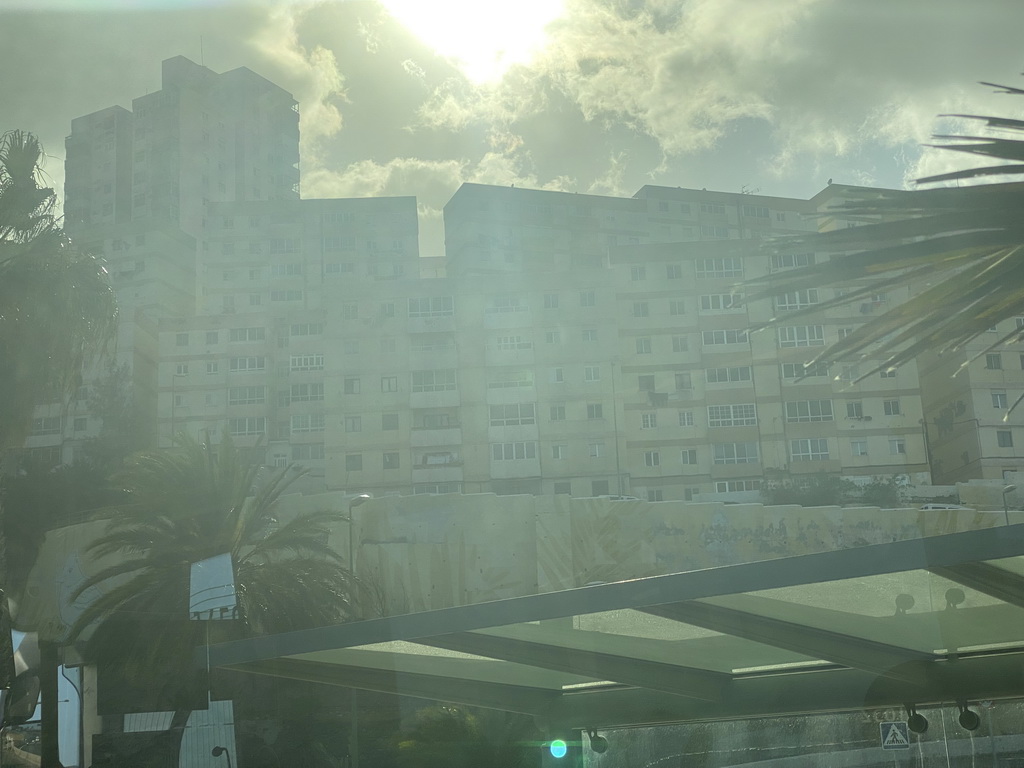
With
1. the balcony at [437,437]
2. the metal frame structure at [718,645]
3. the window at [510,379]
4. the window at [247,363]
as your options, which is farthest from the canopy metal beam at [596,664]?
the window at [247,363]

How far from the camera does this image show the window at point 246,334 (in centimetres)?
7894

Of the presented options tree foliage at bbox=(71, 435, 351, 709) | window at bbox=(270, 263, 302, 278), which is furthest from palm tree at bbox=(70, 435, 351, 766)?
window at bbox=(270, 263, 302, 278)

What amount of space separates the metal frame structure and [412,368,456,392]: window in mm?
63017

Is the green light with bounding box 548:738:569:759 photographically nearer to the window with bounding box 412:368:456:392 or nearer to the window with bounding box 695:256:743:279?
the window with bounding box 412:368:456:392

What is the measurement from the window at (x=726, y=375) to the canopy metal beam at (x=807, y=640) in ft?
214

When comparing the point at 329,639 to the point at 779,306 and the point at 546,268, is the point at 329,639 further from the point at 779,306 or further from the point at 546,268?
the point at 546,268

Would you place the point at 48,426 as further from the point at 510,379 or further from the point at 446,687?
the point at 446,687

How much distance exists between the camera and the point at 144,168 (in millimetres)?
95000

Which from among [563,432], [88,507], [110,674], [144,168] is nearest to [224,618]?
[110,674]

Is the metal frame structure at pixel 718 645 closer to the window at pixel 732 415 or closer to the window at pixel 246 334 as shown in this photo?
Answer: the window at pixel 732 415

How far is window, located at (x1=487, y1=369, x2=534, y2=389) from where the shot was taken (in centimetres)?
7025

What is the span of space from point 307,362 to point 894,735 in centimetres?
7225

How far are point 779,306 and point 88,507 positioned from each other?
39.6 meters

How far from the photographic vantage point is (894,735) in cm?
722
